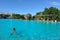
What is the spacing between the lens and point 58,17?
59.5 meters

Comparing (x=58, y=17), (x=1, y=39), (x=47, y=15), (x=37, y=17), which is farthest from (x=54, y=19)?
(x=1, y=39)

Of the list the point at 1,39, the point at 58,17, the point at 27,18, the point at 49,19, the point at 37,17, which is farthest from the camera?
the point at 27,18

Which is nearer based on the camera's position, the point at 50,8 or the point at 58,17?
the point at 58,17

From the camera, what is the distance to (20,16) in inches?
3145

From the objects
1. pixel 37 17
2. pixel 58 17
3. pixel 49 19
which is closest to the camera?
pixel 58 17

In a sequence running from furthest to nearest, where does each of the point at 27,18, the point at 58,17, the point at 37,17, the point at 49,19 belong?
the point at 27,18, the point at 37,17, the point at 49,19, the point at 58,17

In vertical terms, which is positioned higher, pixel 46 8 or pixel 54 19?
pixel 46 8

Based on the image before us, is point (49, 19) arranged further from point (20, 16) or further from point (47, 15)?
point (20, 16)

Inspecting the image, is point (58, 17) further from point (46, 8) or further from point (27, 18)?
point (27, 18)

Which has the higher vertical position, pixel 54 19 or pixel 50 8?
pixel 50 8

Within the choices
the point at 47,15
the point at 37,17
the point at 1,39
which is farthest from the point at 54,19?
the point at 1,39

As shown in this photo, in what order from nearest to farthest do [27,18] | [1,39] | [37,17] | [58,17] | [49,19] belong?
[1,39] → [58,17] → [49,19] → [37,17] → [27,18]

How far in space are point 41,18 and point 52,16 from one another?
23.1 ft

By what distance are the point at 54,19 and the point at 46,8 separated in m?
9.31
